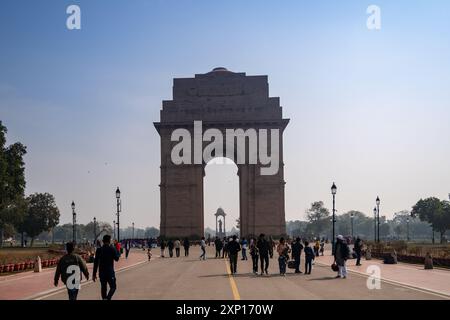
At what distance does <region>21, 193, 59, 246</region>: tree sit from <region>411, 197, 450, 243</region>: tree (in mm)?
77681

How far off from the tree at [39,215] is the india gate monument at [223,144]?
1944 inches

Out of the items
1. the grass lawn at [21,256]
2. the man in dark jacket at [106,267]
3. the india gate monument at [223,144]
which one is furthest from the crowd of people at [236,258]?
the india gate monument at [223,144]

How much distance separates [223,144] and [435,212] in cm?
7036

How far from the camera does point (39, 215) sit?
403ft

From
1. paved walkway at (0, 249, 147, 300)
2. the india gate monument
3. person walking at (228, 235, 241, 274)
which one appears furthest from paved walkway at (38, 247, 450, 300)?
the india gate monument

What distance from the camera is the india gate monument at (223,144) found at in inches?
3177

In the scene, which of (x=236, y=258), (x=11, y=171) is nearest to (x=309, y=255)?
(x=236, y=258)

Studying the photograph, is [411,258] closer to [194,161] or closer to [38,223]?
[194,161]

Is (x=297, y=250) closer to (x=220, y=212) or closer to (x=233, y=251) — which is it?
(x=233, y=251)

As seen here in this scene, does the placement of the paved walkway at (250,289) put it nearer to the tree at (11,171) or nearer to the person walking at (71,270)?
the person walking at (71,270)
